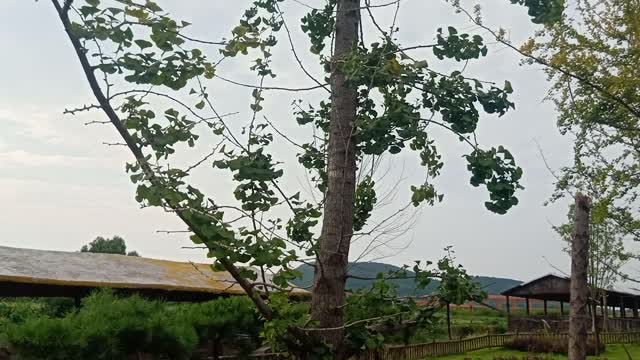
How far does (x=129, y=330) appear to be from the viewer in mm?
5930

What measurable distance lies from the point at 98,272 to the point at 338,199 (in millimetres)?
8293

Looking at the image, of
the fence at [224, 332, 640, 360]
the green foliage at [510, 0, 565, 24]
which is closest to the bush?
the fence at [224, 332, 640, 360]

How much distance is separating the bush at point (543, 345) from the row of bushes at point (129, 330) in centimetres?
1441

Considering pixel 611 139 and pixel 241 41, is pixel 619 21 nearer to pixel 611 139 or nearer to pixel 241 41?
pixel 611 139

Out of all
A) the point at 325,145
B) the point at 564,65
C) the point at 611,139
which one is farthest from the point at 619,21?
the point at 325,145

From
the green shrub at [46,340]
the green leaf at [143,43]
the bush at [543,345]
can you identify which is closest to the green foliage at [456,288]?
the green leaf at [143,43]

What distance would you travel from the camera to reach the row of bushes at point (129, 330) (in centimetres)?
539

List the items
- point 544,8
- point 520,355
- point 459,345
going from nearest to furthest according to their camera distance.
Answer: point 544,8 < point 520,355 < point 459,345

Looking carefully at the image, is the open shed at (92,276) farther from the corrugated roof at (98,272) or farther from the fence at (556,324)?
the fence at (556,324)

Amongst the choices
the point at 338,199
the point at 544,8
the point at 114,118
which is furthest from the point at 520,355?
the point at 114,118

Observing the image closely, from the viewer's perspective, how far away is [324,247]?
10.5 ft

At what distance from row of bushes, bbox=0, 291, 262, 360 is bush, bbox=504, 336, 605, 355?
47.3 feet

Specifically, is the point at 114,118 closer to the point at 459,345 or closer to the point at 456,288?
the point at 456,288

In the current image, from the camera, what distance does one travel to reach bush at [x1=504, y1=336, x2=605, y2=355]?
19328mm
